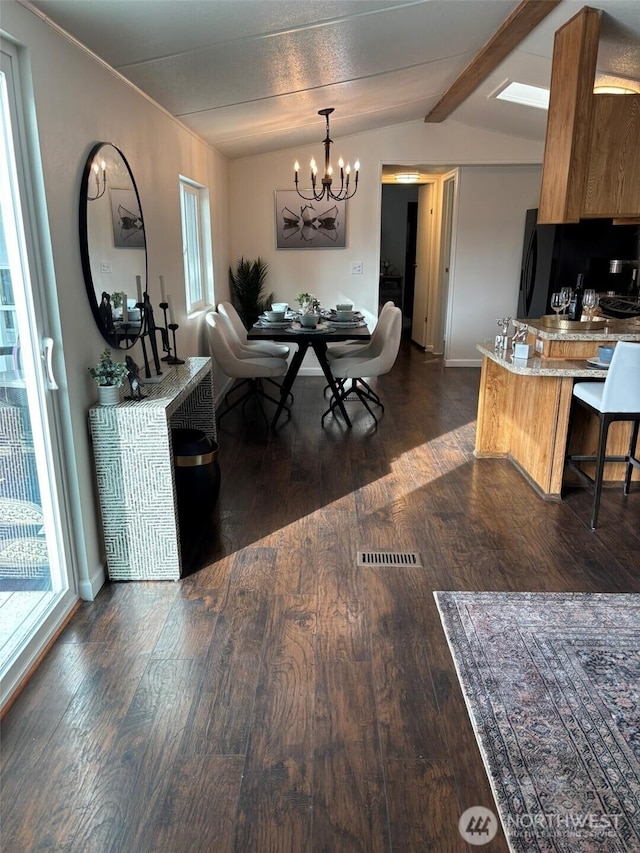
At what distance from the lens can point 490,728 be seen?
1824 millimetres

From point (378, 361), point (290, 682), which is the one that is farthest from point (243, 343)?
point (290, 682)

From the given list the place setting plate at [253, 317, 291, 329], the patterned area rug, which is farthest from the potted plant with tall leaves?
the patterned area rug

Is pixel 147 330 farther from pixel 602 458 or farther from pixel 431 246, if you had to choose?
pixel 431 246

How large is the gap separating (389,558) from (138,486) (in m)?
1.19

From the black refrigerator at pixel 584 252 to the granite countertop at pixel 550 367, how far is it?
273 centimetres

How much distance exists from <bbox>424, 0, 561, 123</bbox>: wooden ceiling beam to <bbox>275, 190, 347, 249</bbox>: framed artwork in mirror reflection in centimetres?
151

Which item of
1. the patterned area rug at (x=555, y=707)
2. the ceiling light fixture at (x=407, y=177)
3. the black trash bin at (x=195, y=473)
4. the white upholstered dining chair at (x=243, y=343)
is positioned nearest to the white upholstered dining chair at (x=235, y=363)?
the white upholstered dining chair at (x=243, y=343)

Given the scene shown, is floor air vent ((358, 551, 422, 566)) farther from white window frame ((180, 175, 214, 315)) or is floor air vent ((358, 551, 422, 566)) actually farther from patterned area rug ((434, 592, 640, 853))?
white window frame ((180, 175, 214, 315))

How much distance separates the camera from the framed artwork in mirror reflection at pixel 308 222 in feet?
21.1

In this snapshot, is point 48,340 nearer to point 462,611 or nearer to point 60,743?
point 60,743

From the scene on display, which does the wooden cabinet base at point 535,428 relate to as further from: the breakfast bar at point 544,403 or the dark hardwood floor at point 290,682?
the dark hardwood floor at point 290,682

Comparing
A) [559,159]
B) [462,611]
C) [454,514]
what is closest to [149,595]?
[462,611]

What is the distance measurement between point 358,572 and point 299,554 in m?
0.32

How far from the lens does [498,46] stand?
380 centimetres
